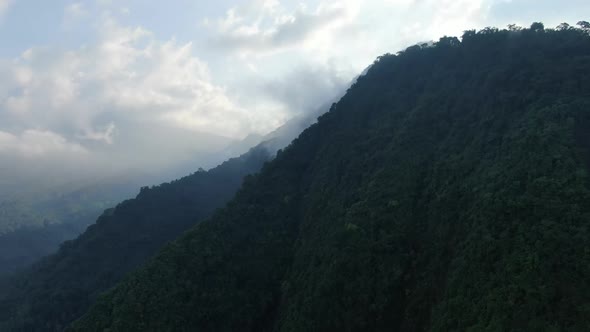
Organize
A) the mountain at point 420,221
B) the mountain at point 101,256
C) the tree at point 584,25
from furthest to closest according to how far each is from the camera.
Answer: the mountain at point 101,256 < the tree at point 584,25 < the mountain at point 420,221

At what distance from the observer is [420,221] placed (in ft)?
159

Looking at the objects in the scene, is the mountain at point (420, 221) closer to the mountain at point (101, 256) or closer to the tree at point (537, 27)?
the tree at point (537, 27)

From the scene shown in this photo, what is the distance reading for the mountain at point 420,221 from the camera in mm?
34156

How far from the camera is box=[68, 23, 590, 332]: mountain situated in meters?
Result: 34.2

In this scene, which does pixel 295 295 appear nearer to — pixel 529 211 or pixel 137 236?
pixel 529 211

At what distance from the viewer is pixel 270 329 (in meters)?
54.8

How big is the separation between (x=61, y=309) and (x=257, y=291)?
43.3 m

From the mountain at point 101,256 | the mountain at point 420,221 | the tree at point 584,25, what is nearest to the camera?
the mountain at point 420,221

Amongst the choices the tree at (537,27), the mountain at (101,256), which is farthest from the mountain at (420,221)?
the mountain at (101,256)

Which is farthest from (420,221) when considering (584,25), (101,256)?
(101,256)

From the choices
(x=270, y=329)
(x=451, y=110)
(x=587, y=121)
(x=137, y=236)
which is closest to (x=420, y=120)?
(x=451, y=110)

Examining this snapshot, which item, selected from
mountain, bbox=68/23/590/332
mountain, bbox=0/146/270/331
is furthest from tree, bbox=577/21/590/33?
mountain, bbox=0/146/270/331

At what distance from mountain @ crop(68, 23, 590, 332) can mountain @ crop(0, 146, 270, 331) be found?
28.3m

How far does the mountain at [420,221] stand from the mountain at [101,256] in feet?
92.7
